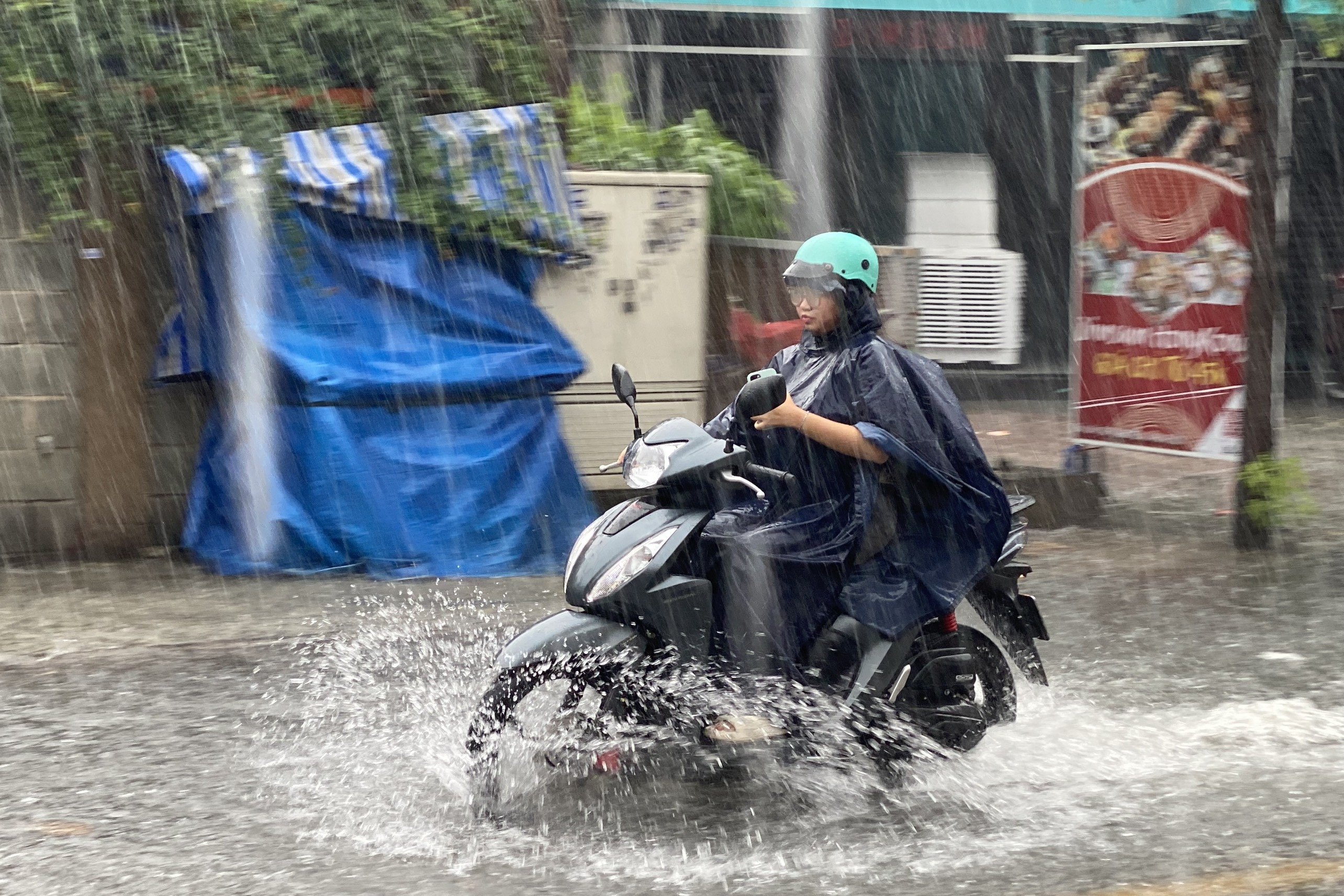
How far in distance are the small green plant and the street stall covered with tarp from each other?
362 centimetres

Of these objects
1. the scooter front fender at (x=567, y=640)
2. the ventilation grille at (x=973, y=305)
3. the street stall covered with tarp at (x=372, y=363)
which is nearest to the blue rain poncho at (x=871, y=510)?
the scooter front fender at (x=567, y=640)

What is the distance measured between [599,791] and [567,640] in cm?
82

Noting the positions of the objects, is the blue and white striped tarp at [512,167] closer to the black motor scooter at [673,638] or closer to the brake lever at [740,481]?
the black motor scooter at [673,638]

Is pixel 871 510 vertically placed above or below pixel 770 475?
below

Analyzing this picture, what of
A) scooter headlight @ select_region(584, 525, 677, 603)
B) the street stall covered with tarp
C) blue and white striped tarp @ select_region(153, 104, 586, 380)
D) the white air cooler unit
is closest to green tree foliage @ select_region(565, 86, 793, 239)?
blue and white striped tarp @ select_region(153, 104, 586, 380)

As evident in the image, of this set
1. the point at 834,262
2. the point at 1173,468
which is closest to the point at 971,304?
the point at 1173,468

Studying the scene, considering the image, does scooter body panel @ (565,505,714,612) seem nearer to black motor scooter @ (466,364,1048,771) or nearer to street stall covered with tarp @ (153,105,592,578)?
black motor scooter @ (466,364,1048,771)

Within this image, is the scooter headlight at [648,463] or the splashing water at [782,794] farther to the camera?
the scooter headlight at [648,463]

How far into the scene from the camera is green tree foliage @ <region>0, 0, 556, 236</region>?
7828 millimetres

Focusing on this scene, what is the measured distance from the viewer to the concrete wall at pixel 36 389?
8.12 m

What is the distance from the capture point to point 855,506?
15.6 ft

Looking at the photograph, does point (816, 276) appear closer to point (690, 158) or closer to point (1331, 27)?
point (690, 158)

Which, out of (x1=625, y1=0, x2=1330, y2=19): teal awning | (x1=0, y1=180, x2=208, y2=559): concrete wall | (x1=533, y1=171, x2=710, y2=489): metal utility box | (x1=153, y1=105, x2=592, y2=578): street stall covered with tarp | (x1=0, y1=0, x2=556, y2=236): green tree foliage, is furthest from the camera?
(x1=625, y1=0, x2=1330, y2=19): teal awning

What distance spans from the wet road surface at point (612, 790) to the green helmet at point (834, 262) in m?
1.52
